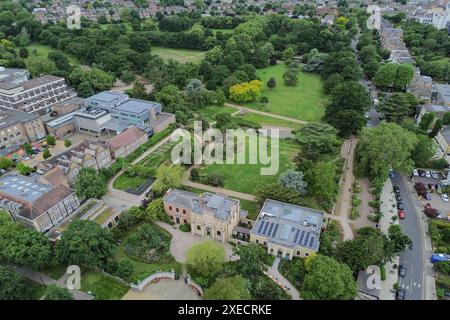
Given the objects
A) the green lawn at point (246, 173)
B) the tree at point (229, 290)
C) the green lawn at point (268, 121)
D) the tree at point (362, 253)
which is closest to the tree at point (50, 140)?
the green lawn at point (246, 173)

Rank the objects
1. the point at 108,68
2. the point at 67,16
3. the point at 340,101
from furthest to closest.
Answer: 1. the point at 67,16
2. the point at 108,68
3. the point at 340,101

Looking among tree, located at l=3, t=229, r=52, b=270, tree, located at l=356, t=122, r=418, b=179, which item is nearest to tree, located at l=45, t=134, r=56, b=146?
tree, located at l=3, t=229, r=52, b=270

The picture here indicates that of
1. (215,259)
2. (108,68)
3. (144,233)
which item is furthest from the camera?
(108,68)

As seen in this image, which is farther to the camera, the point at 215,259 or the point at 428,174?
the point at 428,174

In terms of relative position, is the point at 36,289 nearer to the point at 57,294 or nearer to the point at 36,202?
the point at 57,294

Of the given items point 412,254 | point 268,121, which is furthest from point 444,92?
point 412,254

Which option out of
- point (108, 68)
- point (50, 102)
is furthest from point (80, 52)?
point (50, 102)

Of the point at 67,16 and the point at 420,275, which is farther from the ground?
the point at 67,16

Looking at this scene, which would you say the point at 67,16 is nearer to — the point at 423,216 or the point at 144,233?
the point at 144,233

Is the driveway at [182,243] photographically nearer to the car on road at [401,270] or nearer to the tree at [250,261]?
the tree at [250,261]
